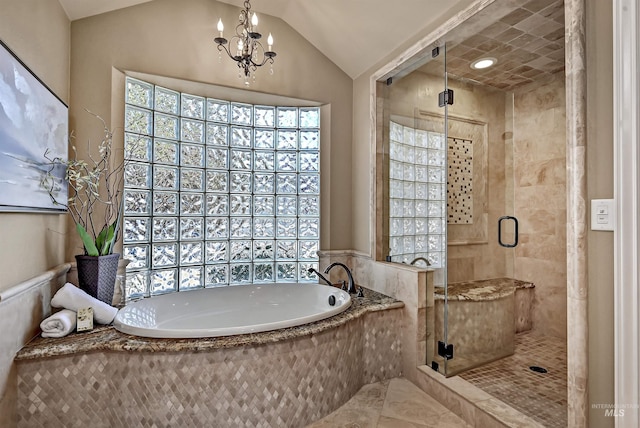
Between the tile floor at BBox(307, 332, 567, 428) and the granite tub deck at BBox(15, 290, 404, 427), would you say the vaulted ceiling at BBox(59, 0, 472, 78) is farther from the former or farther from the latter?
the tile floor at BBox(307, 332, 567, 428)

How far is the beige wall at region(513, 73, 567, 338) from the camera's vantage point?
9.69ft

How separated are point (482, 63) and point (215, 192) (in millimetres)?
2514

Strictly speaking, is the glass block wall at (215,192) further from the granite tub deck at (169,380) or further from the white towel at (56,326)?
the granite tub deck at (169,380)

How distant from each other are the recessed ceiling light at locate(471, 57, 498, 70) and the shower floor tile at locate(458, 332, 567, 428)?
236 cm

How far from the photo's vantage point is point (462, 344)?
7.56 ft

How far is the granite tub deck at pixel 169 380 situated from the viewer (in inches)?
59.7

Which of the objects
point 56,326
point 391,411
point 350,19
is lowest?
point 391,411

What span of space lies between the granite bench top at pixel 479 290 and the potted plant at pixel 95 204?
221 cm

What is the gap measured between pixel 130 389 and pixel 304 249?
1825mm

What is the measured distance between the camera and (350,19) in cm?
252

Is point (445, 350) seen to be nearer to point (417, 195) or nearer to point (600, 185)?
point (417, 195)

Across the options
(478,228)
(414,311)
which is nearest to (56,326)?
(414,311)

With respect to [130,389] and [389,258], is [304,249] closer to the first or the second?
[389,258]

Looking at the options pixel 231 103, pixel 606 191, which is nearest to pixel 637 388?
pixel 606 191
